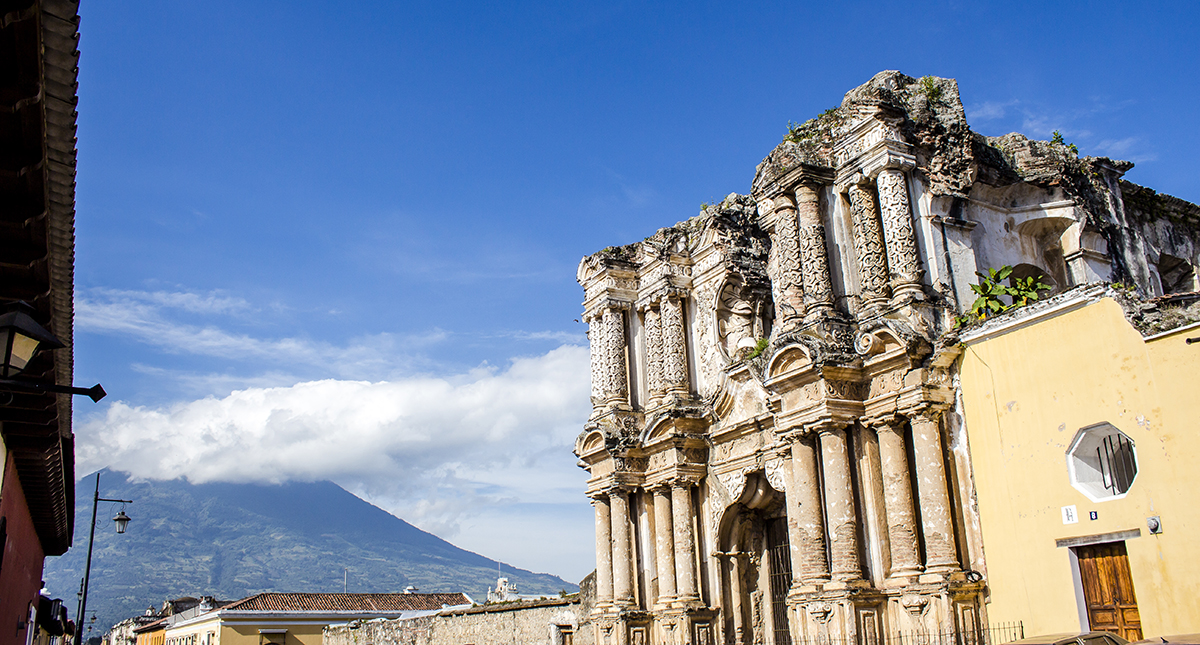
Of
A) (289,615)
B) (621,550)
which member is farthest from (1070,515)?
(289,615)

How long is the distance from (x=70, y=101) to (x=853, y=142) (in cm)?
1317

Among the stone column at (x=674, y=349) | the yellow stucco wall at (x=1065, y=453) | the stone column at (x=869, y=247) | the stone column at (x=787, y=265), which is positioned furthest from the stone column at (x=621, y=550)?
the yellow stucco wall at (x=1065, y=453)

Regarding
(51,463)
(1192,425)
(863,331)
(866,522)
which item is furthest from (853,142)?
(51,463)

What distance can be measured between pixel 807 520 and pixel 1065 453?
→ 439cm

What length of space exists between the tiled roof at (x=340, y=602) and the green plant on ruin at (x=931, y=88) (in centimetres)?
3321

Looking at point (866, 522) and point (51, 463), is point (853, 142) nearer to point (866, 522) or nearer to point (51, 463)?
point (866, 522)

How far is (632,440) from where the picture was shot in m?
20.6

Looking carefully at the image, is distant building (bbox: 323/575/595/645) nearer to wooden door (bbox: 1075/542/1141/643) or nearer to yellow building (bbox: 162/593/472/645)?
wooden door (bbox: 1075/542/1141/643)

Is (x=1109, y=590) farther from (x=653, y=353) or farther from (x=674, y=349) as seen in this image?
(x=653, y=353)

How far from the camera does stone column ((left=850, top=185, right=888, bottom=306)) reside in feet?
50.4

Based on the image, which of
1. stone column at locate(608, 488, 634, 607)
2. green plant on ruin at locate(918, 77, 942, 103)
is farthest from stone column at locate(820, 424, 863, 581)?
green plant on ruin at locate(918, 77, 942, 103)

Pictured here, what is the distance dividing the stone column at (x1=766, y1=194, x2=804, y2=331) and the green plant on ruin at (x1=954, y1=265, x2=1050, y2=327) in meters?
3.01

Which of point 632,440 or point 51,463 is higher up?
point 632,440

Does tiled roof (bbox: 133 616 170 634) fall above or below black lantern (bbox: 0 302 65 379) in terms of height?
below
